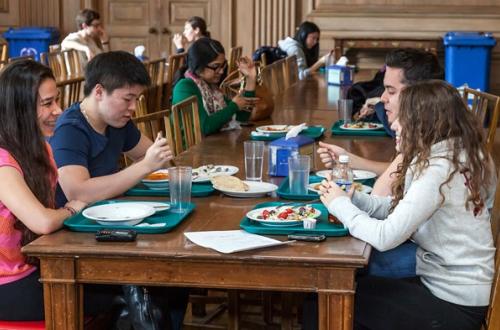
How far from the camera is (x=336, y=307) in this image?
7.76ft

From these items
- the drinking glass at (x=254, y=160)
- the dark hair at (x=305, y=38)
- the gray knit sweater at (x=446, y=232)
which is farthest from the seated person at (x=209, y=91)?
the dark hair at (x=305, y=38)

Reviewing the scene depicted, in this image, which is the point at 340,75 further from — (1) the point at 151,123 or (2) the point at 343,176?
(2) the point at 343,176

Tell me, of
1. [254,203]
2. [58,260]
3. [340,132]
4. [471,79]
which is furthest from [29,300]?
[471,79]

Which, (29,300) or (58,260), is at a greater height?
(58,260)

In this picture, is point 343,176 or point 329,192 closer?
point 329,192

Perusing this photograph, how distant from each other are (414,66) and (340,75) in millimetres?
3311

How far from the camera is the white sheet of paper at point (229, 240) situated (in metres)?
2.38

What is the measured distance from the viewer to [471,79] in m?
10.0

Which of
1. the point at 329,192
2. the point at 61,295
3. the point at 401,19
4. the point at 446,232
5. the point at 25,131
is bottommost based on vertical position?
the point at 61,295

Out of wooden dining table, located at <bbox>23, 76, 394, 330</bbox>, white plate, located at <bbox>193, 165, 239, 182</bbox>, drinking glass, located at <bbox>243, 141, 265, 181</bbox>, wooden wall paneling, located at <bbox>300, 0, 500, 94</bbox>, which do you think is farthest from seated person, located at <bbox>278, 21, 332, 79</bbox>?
wooden dining table, located at <bbox>23, 76, 394, 330</bbox>

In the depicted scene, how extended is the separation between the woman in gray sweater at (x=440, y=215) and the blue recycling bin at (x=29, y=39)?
8.95 meters

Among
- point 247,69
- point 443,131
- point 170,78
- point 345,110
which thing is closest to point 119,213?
point 443,131

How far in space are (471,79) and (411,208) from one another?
7855 millimetres

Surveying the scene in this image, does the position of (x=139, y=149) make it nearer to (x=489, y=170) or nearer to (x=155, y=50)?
(x=489, y=170)
